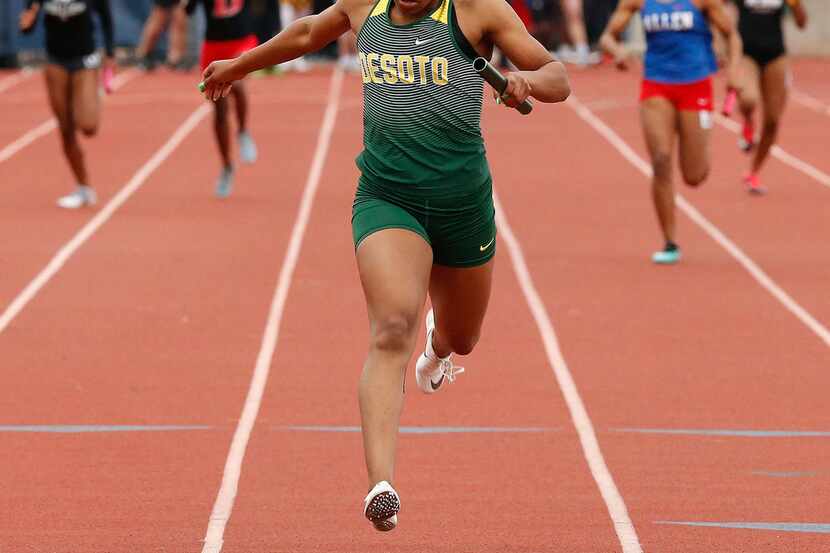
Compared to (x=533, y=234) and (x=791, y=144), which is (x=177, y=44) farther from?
(x=533, y=234)

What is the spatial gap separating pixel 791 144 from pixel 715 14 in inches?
334

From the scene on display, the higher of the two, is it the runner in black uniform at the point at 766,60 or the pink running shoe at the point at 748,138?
the runner in black uniform at the point at 766,60

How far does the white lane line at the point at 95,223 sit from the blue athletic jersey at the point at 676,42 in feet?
14.0

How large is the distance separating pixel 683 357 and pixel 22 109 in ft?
52.2

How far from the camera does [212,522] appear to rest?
21.0 ft

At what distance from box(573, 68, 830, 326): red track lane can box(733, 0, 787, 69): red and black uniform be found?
1.28 m

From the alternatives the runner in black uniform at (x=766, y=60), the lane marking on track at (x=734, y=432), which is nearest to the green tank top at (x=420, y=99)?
the lane marking on track at (x=734, y=432)

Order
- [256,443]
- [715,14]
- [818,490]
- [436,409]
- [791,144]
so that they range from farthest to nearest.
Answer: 1. [791,144]
2. [715,14]
3. [436,409]
4. [256,443]
5. [818,490]

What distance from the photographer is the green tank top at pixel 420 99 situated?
5.79 m

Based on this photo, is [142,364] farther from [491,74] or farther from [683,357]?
[491,74]

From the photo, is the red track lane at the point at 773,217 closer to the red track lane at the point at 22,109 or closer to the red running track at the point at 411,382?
the red running track at the point at 411,382

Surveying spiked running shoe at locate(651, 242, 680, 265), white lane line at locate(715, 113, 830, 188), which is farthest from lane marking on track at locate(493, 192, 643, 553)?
white lane line at locate(715, 113, 830, 188)

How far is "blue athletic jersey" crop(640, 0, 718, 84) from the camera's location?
482 inches

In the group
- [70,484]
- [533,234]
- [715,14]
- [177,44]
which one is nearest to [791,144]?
[533,234]
